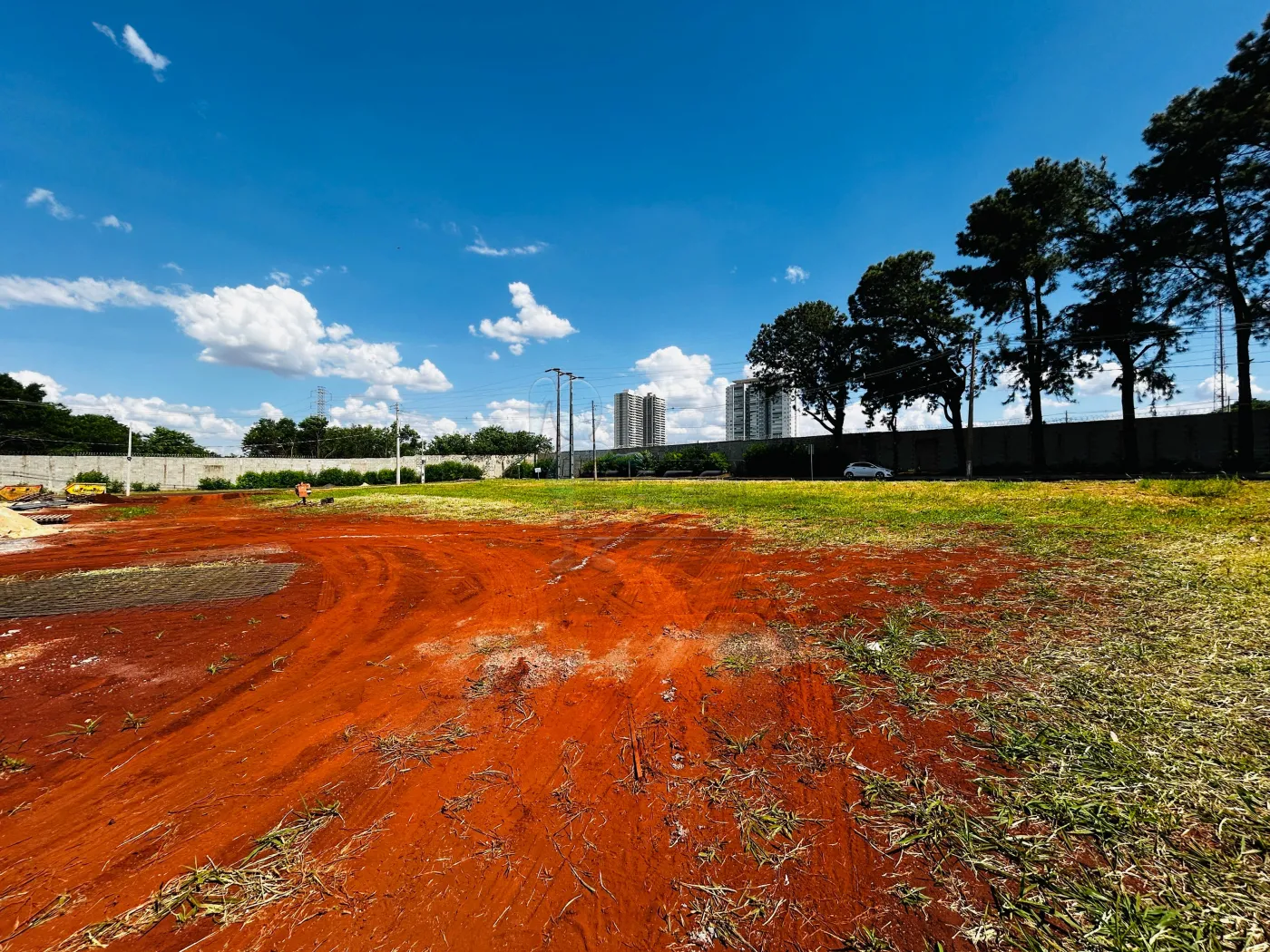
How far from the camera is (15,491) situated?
76.4 ft

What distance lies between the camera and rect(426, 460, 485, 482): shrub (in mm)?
45969

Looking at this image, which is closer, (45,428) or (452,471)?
(45,428)

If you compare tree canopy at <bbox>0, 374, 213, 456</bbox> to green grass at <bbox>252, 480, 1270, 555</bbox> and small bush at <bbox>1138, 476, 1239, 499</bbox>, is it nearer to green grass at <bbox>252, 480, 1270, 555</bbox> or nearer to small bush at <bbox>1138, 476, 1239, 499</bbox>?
green grass at <bbox>252, 480, 1270, 555</bbox>

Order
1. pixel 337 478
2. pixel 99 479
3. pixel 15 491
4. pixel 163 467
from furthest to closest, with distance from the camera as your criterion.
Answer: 1. pixel 337 478
2. pixel 163 467
3. pixel 99 479
4. pixel 15 491

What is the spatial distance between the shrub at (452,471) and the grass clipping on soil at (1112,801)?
46905 mm

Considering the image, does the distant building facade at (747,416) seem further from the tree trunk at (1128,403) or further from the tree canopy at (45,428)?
the tree canopy at (45,428)

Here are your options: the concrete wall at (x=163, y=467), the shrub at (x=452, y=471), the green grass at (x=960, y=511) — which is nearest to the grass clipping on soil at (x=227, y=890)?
the green grass at (x=960, y=511)

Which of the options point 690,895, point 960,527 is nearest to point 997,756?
point 690,895

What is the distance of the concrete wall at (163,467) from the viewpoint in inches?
1237

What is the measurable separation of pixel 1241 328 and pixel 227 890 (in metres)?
32.3

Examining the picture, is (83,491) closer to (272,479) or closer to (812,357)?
(272,479)

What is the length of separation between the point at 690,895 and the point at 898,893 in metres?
0.77

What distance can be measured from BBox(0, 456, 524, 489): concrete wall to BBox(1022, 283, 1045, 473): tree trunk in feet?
147

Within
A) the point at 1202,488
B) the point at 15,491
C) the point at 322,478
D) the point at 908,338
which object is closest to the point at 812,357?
the point at 908,338
